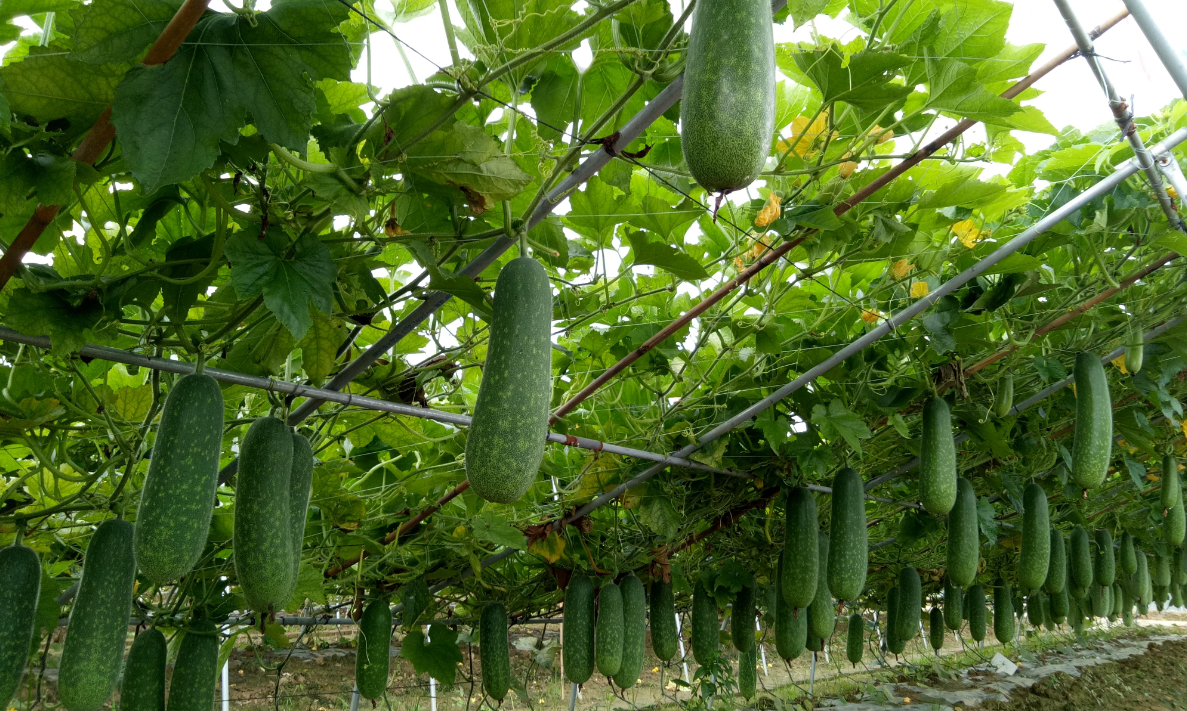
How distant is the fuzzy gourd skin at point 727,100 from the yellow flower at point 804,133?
78cm

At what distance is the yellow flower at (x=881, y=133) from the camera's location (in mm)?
1672

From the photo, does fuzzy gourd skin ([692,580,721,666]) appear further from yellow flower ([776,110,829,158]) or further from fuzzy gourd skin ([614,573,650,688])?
yellow flower ([776,110,829,158])

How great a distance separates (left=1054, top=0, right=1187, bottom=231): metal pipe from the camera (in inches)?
51.4

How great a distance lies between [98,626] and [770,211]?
1.72m

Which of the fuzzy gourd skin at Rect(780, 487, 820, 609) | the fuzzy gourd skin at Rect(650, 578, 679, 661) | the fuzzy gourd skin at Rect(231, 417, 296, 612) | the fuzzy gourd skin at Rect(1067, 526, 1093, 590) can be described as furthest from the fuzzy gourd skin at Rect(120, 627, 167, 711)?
the fuzzy gourd skin at Rect(1067, 526, 1093, 590)

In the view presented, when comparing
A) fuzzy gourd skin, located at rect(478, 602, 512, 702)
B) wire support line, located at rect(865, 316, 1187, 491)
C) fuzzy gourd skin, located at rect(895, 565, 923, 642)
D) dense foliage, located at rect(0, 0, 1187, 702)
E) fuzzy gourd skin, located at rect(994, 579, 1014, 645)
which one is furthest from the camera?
fuzzy gourd skin, located at rect(994, 579, 1014, 645)

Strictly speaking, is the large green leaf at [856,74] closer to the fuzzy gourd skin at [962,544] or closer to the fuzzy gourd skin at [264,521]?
the fuzzy gourd skin at [264,521]

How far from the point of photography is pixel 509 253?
6.64ft

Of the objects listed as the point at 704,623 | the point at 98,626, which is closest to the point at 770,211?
the point at 98,626

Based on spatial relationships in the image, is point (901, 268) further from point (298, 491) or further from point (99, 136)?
point (99, 136)

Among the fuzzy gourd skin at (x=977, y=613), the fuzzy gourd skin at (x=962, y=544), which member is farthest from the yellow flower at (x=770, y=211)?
the fuzzy gourd skin at (x=977, y=613)

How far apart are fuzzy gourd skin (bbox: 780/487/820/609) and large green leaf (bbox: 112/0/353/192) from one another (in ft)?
9.57

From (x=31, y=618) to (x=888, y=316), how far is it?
8.12ft

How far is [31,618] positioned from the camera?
168cm
